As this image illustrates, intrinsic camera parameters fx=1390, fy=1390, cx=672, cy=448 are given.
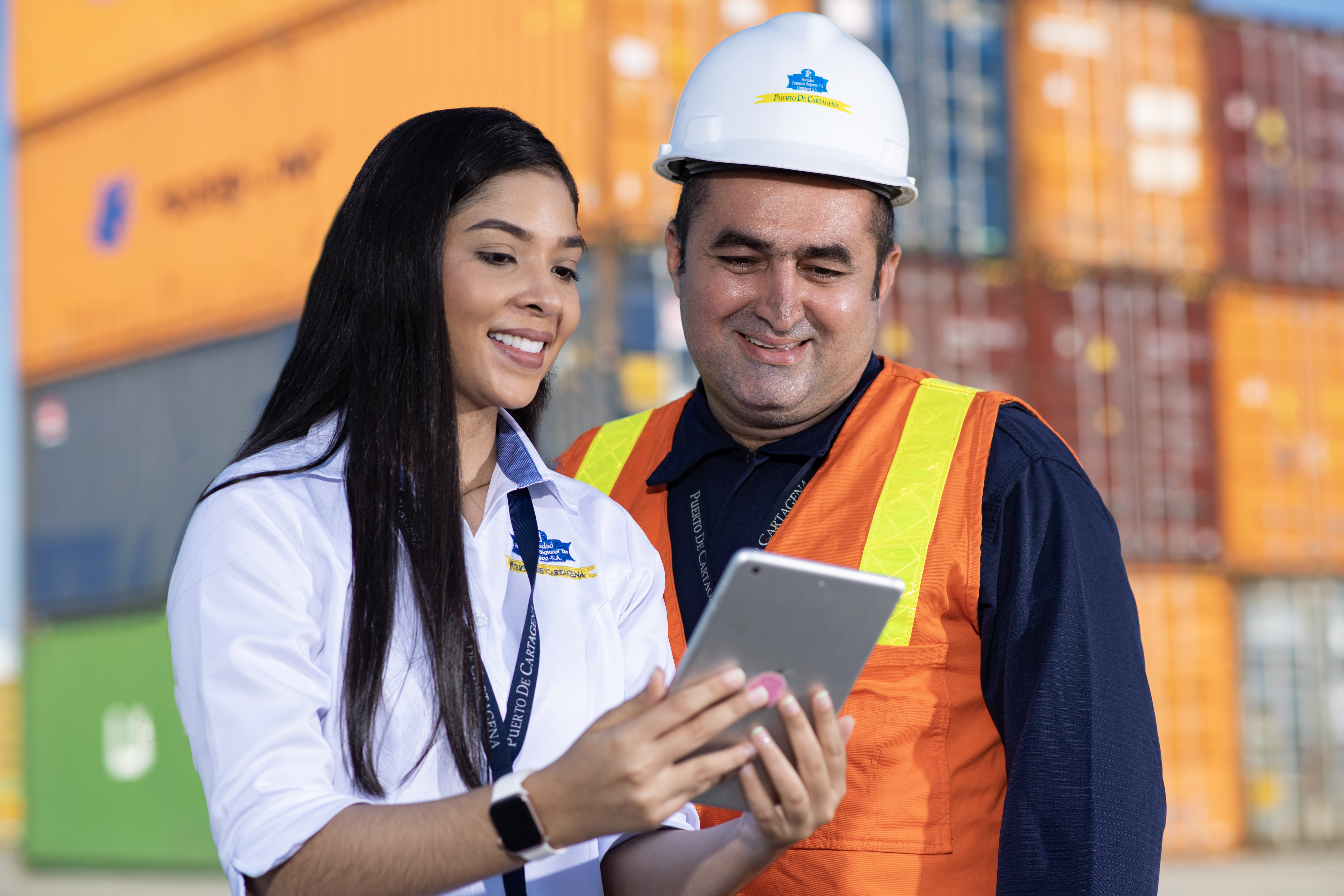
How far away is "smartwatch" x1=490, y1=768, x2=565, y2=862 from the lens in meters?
1.82

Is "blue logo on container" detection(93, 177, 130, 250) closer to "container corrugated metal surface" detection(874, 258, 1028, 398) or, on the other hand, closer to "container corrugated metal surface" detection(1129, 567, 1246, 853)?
"container corrugated metal surface" detection(874, 258, 1028, 398)

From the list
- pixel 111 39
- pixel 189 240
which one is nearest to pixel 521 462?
pixel 189 240

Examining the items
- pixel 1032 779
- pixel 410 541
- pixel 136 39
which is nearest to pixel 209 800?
pixel 410 541

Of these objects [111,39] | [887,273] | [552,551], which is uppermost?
[111,39]

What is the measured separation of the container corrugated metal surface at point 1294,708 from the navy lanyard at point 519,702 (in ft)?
47.3

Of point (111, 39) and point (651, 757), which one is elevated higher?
point (111, 39)

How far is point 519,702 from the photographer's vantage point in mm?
2178

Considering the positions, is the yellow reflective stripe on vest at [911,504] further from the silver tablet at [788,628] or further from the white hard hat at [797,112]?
Answer: the silver tablet at [788,628]

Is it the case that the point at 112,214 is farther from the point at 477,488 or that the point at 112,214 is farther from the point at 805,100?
the point at 477,488

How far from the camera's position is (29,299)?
2008 centimetres

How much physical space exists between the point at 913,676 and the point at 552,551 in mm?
902

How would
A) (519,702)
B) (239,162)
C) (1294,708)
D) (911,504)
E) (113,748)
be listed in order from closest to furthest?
1. (519,702)
2. (911,504)
3. (1294,708)
4. (239,162)
5. (113,748)

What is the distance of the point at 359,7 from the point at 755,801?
15074mm

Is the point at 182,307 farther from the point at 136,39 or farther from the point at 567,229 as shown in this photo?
the point at 567,229
